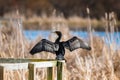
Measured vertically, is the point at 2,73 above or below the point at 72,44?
below

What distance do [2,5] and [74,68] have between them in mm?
21451

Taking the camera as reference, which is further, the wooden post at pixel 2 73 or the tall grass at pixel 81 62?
the tall grass at pixel 81 62

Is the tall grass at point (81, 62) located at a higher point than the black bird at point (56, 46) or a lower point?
lower

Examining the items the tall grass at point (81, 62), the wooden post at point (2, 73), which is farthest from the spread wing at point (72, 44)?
the tall grass at point (81, 62)

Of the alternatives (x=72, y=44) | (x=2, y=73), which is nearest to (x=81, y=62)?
(x=72, y=44)

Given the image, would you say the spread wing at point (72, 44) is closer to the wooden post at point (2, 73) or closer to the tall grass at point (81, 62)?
the wooden post at point (2, 73)

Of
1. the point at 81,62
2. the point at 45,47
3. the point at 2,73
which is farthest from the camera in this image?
the point at 81,62

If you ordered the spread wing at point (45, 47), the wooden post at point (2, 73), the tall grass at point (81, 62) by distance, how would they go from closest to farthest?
the wooden post at point (2, 73) < the spread wing at point (45, 47) < the tall grass at point (81, 62)

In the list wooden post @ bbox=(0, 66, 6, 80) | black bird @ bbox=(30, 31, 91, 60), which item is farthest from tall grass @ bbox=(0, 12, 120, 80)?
wooden post @ bbox=(0, 66, 6, 80)

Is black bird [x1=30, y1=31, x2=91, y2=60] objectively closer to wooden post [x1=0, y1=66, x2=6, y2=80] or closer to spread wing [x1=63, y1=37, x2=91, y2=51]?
spread wing [x1=63, y1=37, x2=91, y2=51]

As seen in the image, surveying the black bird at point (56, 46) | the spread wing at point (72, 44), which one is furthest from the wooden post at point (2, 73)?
the spread wing at point (72, 44)

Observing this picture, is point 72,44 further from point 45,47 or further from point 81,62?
point 81,62

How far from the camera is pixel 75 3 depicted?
2892 cm

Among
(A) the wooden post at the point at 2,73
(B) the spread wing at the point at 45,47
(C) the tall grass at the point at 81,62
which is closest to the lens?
(A) the wooden post at the point at 2,73
